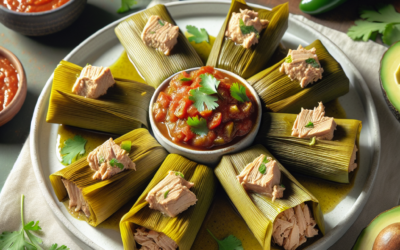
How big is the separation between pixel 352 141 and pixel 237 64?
52.7 inches

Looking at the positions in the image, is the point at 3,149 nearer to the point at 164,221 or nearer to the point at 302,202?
the point at 164,221

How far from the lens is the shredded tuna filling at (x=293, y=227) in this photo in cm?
299

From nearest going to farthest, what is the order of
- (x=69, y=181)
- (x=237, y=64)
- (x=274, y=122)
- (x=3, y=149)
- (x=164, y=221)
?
(x=164, y=221) → (x=69, y=181) → (x=274, y=122) → (x=237, y=64) → (x=3, y=149)

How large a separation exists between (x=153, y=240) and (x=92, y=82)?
153cm

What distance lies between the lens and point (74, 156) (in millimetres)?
3617

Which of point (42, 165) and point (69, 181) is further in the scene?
point (42, 165)

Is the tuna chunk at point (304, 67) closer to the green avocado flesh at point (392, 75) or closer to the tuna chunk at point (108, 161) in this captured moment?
the green avocado flesh at point (392, 75)

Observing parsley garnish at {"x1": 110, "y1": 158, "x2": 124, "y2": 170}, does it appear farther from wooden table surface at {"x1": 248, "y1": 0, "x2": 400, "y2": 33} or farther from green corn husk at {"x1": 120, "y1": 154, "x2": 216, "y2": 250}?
wooden table surface at {"x1": 248, "y1": 0, "x2": 400, "y2": 33}

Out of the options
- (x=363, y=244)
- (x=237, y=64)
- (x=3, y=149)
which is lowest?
(x=3, y=149)

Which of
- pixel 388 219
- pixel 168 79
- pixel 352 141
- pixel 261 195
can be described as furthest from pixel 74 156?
pixel 388 219

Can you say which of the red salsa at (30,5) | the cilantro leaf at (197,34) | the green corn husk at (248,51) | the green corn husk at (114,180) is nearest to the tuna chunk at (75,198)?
the green corn husk at (114,180)

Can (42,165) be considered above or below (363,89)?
below

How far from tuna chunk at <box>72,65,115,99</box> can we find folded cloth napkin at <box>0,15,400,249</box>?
90 cm

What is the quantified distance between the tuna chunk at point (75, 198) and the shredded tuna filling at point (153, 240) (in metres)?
0.55
